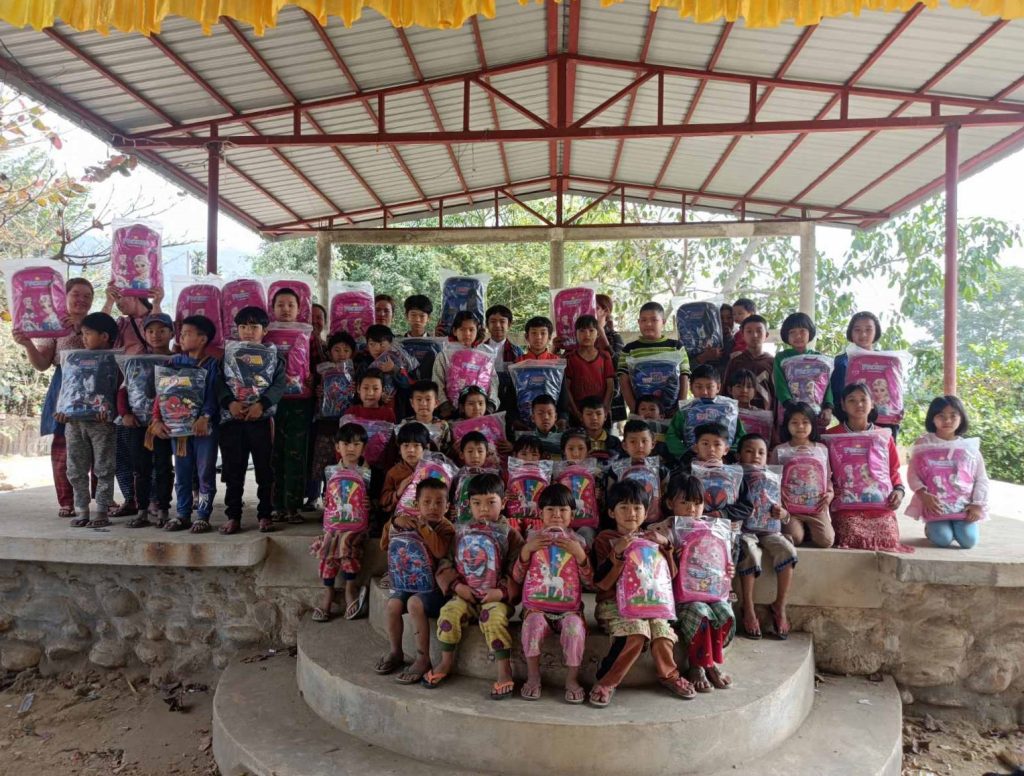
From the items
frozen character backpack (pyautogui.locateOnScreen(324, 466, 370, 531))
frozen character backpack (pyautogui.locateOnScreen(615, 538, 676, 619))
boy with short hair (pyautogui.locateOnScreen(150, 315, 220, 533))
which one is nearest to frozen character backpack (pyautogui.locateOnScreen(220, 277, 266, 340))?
boy with short hair (pyautogui.locateOnScreen(150, 315, 220, 533))

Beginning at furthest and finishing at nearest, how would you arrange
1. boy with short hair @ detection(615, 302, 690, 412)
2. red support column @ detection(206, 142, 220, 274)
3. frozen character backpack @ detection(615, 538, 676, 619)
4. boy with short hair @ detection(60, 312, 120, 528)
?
red support column @ detection(206, 142, 220, 274) < boy with short hair @ detection(615, 302, 690, 412) < boy with short hair @ detection(60, 312, 120, 528) < frozen character backpack @ detection(615, 538, 676, 619)

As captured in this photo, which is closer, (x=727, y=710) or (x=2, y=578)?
(x=727, y=710)

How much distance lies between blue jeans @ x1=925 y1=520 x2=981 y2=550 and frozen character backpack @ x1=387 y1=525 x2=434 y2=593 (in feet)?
8.23

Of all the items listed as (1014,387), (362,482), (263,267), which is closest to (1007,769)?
(362,482)

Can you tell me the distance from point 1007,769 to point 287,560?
339 centimetres

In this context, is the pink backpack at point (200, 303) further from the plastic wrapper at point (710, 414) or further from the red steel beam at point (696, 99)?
the red steel beam at point (696, 99)

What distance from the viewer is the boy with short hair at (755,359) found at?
414 cm

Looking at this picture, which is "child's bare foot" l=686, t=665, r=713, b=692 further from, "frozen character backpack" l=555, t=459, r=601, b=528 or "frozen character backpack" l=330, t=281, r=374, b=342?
"frozen character backpack" l=330, t=281, r=374, b=342

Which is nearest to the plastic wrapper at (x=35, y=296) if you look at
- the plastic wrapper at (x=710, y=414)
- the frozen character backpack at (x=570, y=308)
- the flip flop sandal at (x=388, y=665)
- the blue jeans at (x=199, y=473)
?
the blue jeans at (x=199, y=473)

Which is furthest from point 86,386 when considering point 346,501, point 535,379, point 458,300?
point 535,379

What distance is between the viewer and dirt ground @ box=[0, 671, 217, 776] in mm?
3020

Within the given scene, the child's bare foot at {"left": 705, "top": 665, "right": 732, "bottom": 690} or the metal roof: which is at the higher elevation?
the metal roof

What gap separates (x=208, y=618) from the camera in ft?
12.0

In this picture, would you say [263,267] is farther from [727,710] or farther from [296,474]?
[727,710]
